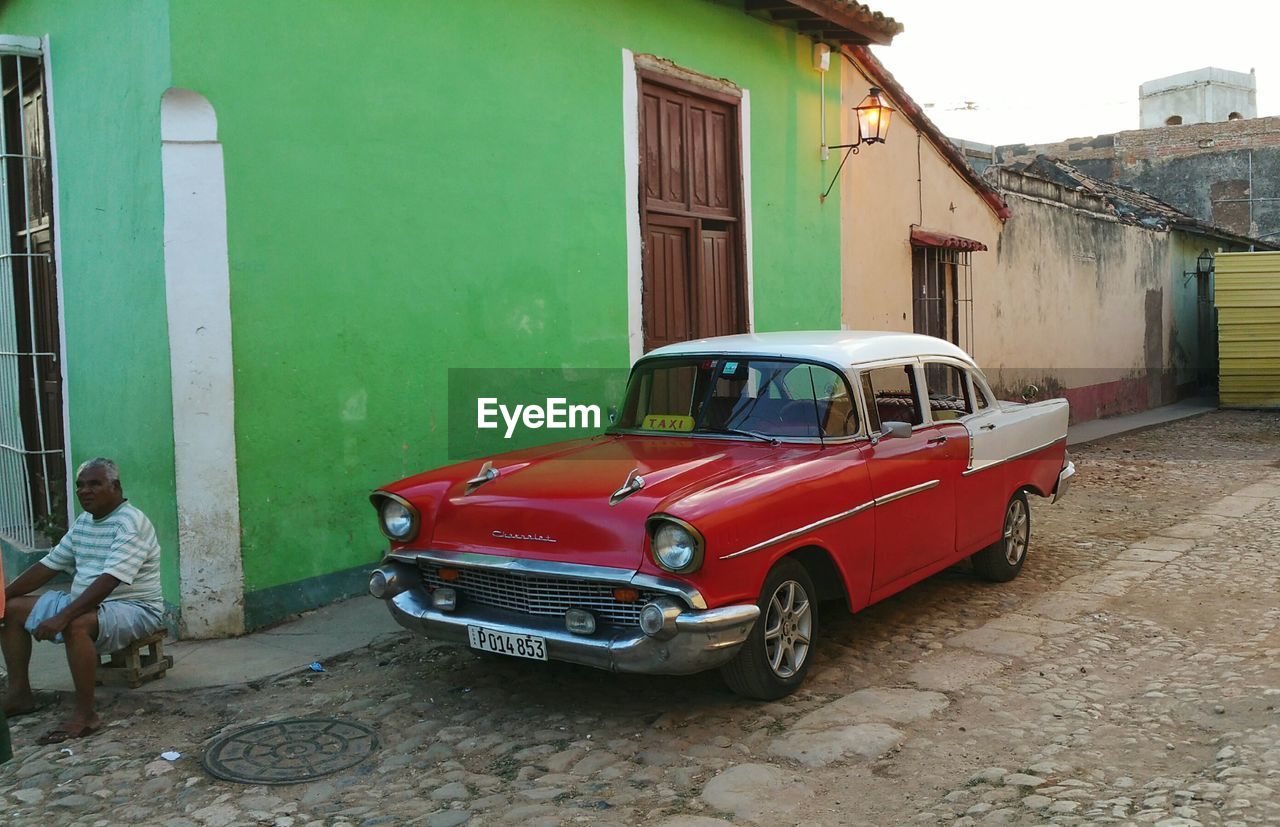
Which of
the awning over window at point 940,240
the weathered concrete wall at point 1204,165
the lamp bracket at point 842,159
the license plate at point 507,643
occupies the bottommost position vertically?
the license plate at point 507,643

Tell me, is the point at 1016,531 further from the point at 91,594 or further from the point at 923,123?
the point at 923,123

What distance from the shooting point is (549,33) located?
25.0 feet

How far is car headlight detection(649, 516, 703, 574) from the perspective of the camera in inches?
159

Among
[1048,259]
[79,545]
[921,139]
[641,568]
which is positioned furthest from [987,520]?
[1048,259]

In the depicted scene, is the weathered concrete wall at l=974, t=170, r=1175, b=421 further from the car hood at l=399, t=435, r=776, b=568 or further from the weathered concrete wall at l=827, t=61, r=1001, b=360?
the car hood at l=399, t=435, r=776, b=568

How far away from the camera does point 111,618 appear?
465 centimetres

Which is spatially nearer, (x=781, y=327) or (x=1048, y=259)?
(x=781, y=327)

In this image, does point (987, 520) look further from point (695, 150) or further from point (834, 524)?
point (695, 150)

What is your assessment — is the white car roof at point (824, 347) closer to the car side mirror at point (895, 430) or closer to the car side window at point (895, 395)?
the car side window at point (895, 395)

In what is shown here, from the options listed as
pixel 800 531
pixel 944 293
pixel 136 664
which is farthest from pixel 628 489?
pixel 944 293

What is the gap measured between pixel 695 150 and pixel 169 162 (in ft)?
15.0

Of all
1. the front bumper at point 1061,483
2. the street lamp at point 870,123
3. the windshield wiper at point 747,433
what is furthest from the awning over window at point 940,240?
the windshield wiper at point 747,433

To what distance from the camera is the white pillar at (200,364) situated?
5.68 m

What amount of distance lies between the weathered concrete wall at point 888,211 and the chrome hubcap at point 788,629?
6577 millimetres
